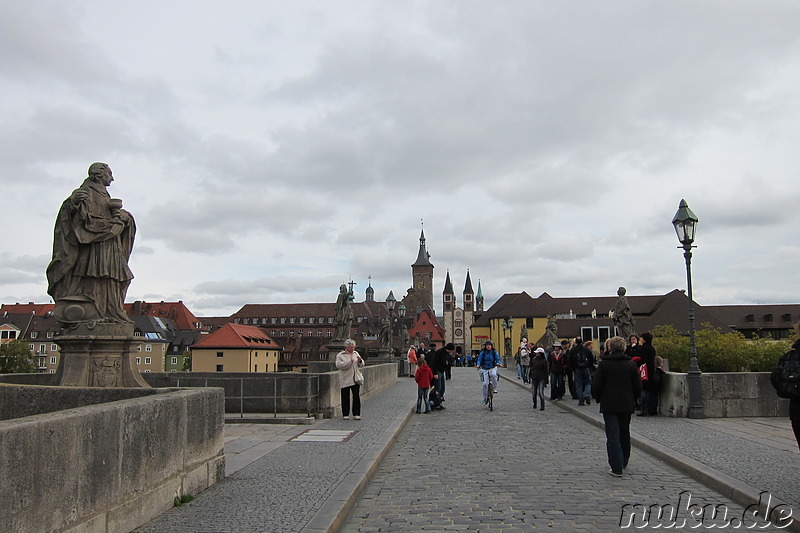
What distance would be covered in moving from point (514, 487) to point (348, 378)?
675 cm

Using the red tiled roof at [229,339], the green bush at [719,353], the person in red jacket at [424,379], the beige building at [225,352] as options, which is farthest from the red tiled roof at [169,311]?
the person in red jacket at [424,379]

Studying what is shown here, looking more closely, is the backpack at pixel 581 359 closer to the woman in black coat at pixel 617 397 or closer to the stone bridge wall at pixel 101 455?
the woman in black coat at pixel 617 397

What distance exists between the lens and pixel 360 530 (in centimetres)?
593

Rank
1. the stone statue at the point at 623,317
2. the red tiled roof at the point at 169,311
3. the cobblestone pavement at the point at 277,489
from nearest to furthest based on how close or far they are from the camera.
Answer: the cobblestone pavement at the point at 277,489 → the stone statue at the point at 623,317 → the red tiled roof at the point at 169,311

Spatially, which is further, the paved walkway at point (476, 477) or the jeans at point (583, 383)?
the jeans at point (583, 383)

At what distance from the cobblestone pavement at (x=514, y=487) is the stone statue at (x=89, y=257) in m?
4.22

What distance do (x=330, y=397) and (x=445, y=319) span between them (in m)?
154

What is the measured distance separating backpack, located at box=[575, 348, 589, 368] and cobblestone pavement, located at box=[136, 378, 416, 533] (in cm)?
747

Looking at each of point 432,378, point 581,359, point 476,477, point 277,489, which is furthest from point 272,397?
point 581,359

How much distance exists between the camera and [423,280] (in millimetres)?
168750

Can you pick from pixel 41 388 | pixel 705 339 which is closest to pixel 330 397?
pixel 41 388

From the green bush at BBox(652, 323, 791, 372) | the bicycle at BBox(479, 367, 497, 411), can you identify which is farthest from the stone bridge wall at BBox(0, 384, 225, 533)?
the green bush at BBox(652, 323, 791, 372)

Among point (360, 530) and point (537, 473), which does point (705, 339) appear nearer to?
point (537, 473)

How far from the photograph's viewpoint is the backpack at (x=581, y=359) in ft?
56.9
